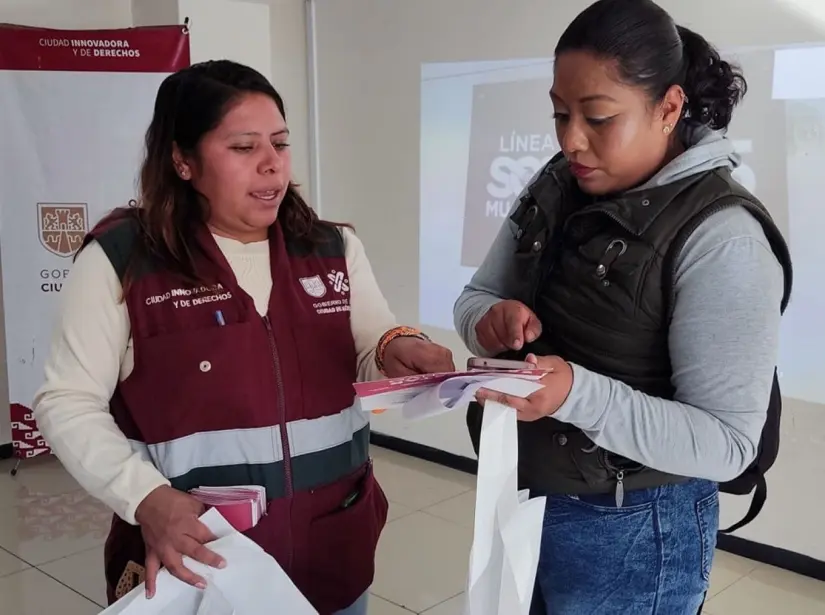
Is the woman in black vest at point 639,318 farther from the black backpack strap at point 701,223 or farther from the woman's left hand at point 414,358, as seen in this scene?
the woman's left hand at point 414,358

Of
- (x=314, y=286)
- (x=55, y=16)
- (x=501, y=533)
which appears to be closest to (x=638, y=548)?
(x=501, y=533)

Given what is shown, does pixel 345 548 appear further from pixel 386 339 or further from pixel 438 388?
pixel 438 388

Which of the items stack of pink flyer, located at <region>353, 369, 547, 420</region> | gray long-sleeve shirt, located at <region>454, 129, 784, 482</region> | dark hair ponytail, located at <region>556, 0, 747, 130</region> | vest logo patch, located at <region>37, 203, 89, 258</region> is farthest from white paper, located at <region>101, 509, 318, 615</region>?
vest logo patch, located at <region>37, 203, 89, 258</region>

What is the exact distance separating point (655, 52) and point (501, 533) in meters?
0.70

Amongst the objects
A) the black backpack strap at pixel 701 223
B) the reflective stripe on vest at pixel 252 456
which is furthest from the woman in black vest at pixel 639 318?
the reflective stripe on vest at pixel 252 456

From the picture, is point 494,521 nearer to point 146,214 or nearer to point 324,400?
point 324,400

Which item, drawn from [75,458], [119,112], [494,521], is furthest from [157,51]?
[494,521]

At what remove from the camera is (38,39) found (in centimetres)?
350

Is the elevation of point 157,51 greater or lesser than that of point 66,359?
greater

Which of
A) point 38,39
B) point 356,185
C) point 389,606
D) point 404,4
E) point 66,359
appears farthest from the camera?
point 356,185

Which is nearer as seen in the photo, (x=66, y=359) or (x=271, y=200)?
(x=66, y=359)

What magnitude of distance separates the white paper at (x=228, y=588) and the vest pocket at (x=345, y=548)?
189 millimetres

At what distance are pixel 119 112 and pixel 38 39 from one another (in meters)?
0.42

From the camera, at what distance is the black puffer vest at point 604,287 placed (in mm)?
1116
